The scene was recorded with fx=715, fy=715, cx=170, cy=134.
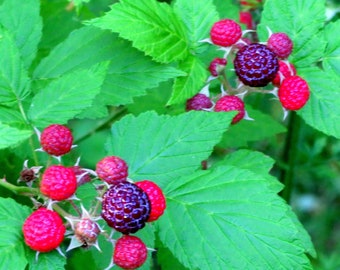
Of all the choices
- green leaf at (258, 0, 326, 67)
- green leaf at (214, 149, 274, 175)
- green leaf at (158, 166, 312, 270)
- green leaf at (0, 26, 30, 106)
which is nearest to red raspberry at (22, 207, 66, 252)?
green leaf at (158, 166, 312, 270)

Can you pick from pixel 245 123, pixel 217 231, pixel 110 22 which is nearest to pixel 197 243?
pixel 217 231

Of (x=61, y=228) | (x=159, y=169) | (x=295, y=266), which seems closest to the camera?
(x=61, y=228)

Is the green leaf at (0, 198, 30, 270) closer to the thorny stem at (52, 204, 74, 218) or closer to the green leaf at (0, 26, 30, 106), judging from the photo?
the thorny stem at (52, 204, 74, 218)

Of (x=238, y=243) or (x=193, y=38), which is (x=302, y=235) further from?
(x=193, y=38)

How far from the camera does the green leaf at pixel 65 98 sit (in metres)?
1.93

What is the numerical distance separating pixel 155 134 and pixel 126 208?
42 centimetres

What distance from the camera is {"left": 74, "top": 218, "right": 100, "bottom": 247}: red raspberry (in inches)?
65.0

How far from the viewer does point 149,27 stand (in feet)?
6.99

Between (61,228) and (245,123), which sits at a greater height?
(61,228)

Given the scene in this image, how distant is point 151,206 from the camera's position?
5.67 ft

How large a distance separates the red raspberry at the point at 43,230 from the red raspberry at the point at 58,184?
5 centimetres

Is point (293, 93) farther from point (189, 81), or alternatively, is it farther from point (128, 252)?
point (128, 252)

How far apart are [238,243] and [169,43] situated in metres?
0.67

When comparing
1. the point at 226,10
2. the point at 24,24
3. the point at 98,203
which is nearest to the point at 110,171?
the point at 98,203
